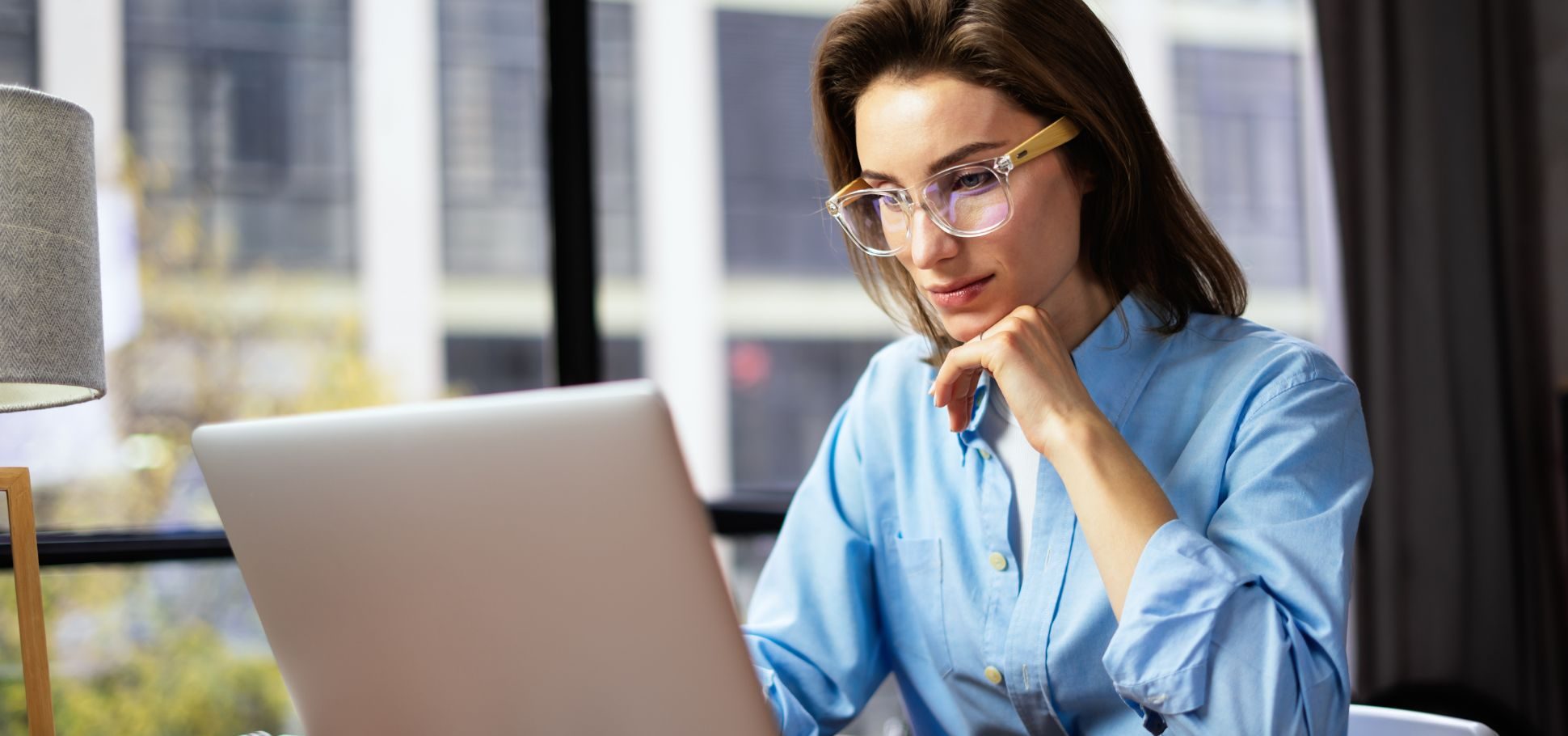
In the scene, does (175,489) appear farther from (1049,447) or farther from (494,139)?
(1049,447)

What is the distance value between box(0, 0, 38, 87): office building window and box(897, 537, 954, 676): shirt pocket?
1.59 meters

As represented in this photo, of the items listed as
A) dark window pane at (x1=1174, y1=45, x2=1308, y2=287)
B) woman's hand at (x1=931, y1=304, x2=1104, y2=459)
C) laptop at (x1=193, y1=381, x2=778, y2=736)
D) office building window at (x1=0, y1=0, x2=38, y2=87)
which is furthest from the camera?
dark window pane at (x1=1174, y1=45, x2=1308, y2=287)

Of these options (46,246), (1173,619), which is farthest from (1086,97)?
(46,246)

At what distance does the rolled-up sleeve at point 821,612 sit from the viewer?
1258 mm

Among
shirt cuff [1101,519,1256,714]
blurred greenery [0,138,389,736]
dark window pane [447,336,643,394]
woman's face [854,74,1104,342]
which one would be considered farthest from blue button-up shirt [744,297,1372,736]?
blurred greenery [0,138,389,736]

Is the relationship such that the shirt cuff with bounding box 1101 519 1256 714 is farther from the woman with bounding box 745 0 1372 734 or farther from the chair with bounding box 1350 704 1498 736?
the chair with bounding box 1350 704 1498 736

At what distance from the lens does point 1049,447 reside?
1045mm

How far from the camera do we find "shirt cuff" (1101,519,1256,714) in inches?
36.8

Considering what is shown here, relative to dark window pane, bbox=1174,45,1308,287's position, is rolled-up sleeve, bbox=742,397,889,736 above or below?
below

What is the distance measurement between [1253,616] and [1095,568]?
0.62 feet

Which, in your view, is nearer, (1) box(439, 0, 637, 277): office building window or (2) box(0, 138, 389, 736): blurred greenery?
(2) box(0, 138, 389, 736): blurred greenery

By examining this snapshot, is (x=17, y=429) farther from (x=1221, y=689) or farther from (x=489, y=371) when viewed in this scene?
(x=1221, y=689)

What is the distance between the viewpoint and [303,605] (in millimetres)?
880

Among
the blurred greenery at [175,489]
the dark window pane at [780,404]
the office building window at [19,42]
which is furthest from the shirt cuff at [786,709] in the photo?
the office building window at [19,42]
